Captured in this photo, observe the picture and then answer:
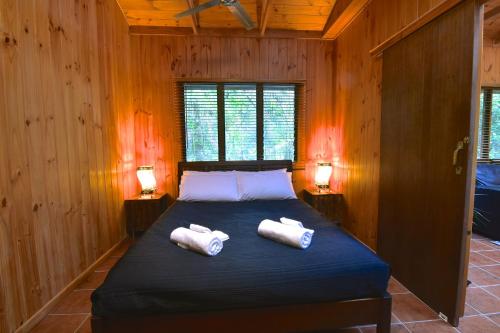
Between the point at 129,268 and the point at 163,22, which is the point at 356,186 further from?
the point at 163,22

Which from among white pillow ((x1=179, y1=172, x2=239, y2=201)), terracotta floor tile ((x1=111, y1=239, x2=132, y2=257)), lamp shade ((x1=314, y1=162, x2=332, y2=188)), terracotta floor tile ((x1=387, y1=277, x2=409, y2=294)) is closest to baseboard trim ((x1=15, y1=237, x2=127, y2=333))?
terracotta floor tile ((x1=111, y1=239, x2=132, y2=257))

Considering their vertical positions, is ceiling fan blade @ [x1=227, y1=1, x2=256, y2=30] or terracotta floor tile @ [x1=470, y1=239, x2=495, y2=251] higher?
ceiling fan blade @ [x1=227, y1=1, x2=256, y2=30]

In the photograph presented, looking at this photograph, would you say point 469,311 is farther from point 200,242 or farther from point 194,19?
point 194,19

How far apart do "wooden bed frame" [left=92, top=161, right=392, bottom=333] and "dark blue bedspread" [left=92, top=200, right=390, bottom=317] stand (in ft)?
0.13

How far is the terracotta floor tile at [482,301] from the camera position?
6.02 ft

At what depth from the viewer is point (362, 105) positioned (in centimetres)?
289

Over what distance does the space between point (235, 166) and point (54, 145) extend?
6.61ft

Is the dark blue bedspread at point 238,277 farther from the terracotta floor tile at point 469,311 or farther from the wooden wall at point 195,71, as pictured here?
the wooden wall at point 195,71

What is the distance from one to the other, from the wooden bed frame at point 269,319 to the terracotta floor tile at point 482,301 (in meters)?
0.94

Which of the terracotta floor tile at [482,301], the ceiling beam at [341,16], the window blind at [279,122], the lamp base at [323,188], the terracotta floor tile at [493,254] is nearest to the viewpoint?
the terracotta floor tile at [482,301]

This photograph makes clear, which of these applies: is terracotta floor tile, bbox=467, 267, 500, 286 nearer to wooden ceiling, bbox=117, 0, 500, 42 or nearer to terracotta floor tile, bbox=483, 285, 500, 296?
terracotta floor tile, bbox=483, 285, 500, 296

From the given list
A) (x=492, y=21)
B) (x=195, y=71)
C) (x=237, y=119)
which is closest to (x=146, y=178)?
(x=237, y=119)

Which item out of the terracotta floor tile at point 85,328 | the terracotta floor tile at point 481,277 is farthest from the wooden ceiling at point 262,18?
the terracotta floor tile at point 85,328

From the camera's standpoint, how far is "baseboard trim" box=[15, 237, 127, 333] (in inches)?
66.0
